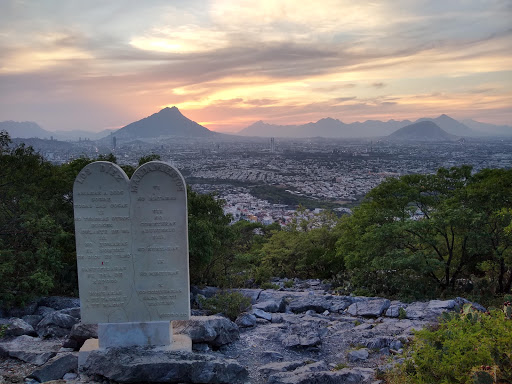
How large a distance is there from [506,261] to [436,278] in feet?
7.82

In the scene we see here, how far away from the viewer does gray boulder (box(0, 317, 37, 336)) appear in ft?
27.5

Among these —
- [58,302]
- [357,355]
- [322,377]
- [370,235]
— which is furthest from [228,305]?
[370,235]

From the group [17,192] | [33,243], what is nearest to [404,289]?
[33,243]

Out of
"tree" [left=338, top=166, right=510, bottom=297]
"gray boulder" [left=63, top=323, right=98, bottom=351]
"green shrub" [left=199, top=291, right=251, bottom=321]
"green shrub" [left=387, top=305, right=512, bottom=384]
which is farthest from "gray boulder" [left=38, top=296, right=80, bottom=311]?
"tree" [left=338, top=166, right=510, bottom=297]

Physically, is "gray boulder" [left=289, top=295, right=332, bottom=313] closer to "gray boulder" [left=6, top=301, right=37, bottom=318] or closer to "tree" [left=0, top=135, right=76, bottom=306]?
"tree" [left=0, top=135, right=76, bottom=306]

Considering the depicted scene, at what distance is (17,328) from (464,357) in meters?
8.55

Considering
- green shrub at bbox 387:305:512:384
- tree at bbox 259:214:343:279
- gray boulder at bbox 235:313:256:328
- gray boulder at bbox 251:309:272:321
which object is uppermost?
green shrub at bbox 387:305:512:384

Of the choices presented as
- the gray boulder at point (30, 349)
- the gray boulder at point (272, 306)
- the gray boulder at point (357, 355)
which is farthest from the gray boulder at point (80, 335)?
the gray boulder at point (357, 355)

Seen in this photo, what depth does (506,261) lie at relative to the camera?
1362cm

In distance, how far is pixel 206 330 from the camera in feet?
26.7

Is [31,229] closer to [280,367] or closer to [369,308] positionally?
[280,367]

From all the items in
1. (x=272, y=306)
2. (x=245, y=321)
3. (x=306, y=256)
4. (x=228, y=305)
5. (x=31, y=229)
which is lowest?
(x=306, y=256)

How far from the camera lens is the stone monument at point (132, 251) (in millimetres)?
7363

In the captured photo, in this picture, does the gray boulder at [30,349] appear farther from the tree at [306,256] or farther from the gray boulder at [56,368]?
the tree at [306,256]
